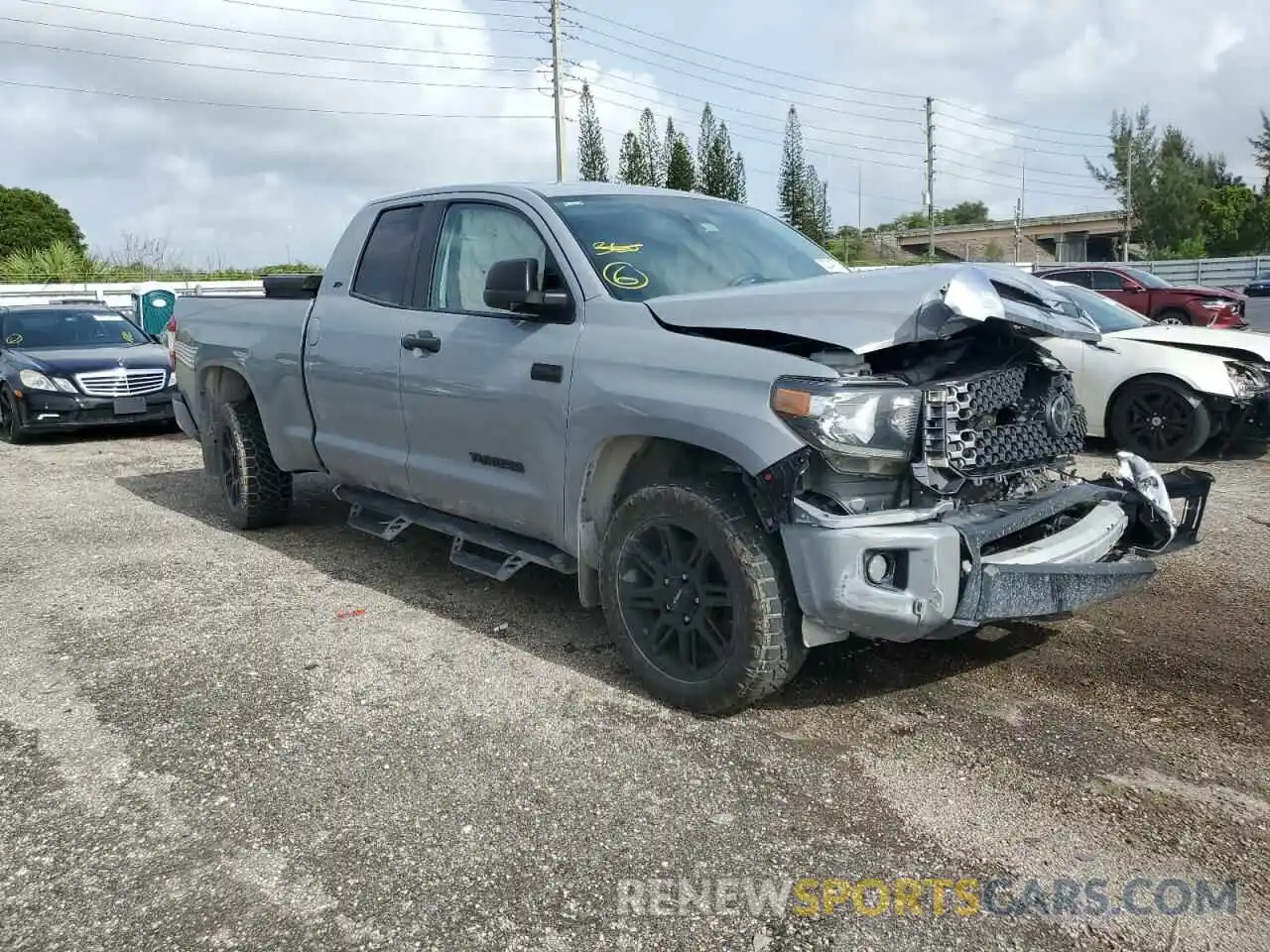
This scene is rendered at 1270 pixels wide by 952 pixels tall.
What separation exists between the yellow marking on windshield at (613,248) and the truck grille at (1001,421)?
151 centimetres

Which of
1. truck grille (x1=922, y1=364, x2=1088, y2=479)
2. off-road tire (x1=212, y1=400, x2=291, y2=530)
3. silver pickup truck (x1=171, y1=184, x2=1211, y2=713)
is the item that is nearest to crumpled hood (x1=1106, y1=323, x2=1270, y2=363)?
silver pickup truck (x1=171, y1=184, x2=1211, y2=713)

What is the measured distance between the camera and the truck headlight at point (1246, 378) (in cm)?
805

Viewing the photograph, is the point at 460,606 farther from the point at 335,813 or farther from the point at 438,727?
the point at 335,813

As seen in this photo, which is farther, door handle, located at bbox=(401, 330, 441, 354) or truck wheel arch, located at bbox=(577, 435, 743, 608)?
door handle, located at bbox=(401, 330, 441, 354)

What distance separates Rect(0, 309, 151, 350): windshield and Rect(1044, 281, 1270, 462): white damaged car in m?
9.85

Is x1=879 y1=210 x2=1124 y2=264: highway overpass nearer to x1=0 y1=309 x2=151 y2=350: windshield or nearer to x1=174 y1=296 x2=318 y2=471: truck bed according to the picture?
x1=0 y1=309 x2=151 y2=350: windshield

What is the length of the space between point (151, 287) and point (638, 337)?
16130mm

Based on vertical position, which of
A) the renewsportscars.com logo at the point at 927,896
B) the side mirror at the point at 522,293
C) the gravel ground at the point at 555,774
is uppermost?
the side mirror at the point at 522,293

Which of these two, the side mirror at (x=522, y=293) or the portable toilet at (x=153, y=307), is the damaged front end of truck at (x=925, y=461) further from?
the portable toilet at (x=153, y=307)

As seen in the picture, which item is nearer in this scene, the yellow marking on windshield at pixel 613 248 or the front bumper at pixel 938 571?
the front bumper at pixel 938 571

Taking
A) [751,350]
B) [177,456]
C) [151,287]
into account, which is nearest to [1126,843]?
[751,350]

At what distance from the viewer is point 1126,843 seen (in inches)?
116

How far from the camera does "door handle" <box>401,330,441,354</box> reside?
16.0 ft

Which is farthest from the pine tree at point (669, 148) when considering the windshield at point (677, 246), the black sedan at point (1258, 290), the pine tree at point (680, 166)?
the windshield at point (677, 246)
